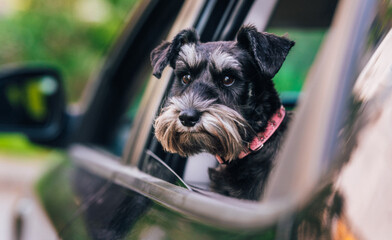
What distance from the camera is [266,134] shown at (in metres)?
1.29

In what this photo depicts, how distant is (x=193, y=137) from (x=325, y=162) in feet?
1.82

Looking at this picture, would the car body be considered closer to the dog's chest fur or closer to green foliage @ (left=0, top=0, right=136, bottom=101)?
the dog's chest fur

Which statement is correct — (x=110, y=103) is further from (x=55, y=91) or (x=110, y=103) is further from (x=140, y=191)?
(x=140, y=191)

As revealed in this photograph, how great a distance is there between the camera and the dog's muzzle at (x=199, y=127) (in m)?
1.34

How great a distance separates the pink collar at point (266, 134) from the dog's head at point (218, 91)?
0.02 m

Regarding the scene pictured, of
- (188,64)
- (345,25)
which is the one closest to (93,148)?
(188,64)

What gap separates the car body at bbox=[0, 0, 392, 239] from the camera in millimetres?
1007

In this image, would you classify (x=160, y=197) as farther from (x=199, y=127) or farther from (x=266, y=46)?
(x=266, y=46)

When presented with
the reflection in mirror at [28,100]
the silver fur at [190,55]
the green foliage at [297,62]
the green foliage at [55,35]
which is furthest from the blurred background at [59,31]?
the green foliage at [297,62]

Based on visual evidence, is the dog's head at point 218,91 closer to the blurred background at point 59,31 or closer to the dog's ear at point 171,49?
the dog's ear at point 171,49

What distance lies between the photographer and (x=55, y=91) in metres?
3.96

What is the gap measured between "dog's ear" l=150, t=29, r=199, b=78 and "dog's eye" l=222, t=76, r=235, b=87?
14 centimetres

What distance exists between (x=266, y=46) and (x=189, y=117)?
0.34m

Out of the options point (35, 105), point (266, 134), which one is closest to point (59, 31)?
point (35, 105)
